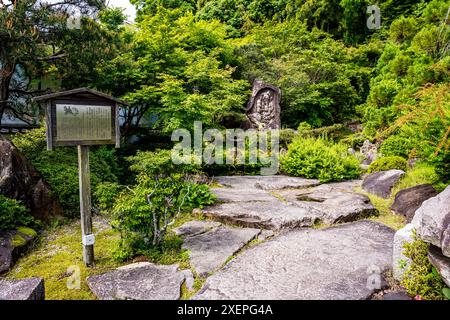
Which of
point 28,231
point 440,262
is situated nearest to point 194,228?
point 28,231

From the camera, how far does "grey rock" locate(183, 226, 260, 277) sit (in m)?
3.17

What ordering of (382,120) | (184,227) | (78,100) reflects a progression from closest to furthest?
(78,100) → (184,227) → (382,120)

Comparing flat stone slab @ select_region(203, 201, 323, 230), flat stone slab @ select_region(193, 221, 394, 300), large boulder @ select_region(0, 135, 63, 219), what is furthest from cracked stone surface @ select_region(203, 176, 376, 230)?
large boulder @ select_region(0, 135, 63, 219)

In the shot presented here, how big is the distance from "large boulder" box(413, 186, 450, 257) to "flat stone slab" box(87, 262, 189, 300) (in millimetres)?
2167

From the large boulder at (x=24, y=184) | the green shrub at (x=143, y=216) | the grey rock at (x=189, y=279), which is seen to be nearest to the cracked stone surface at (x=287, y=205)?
the green shrub at (x=143, y=216)

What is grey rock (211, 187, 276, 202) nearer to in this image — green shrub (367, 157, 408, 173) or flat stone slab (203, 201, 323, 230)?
flat stone slab (203, 201, 323, 230)

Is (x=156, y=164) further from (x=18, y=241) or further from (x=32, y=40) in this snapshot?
(x=32, y=40)

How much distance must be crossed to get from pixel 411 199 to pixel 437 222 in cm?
244

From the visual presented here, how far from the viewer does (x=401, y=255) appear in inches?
107

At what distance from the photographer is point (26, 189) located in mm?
4633

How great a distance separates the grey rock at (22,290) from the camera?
7.71 ft
